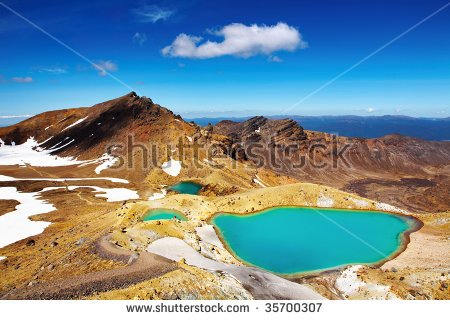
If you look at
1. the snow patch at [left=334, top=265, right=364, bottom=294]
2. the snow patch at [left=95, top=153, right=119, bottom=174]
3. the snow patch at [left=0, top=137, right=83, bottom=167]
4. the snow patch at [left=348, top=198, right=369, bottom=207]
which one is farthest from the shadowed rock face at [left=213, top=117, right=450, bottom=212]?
the snow patch at [left=334, top=265, right=364, bottom=294]

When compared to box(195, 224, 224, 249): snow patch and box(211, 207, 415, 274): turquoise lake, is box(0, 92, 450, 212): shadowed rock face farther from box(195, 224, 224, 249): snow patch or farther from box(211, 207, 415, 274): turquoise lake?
box(195, 224, 224, 249): snow patch

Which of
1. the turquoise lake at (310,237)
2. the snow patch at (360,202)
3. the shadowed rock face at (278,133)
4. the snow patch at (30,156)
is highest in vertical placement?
the shadowed rock face at (278,133)

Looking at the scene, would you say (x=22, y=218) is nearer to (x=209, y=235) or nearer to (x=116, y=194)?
(x=116, y=194)

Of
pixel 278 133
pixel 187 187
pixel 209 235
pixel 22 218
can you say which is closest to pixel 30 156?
pixel 22 218

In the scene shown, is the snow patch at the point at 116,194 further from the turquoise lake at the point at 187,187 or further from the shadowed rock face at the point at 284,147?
the shadowed rock face at the point at 284,147

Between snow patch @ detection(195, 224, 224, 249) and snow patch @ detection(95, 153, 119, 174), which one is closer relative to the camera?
snow patch @ detection(195, 224, 224, 249)

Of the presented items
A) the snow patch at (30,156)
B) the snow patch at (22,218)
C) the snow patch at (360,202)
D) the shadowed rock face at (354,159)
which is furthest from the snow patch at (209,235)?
the snow patch at (30,156)
